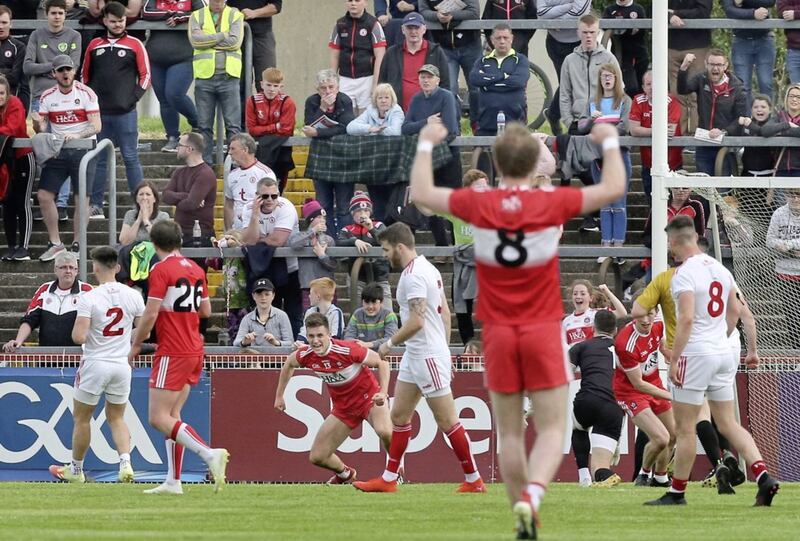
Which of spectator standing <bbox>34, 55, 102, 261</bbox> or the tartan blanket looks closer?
the tartan blanket

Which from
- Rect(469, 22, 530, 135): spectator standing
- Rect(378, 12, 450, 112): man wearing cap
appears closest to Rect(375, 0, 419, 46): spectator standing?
Rect(378, 12, 450, 112): man wearing cap

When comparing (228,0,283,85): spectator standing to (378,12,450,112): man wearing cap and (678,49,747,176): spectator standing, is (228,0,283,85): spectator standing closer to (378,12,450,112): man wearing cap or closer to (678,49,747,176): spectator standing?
(378,12,450,112): man wearing cap

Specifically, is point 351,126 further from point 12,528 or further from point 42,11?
point 12,528

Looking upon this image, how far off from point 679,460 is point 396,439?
2.55m

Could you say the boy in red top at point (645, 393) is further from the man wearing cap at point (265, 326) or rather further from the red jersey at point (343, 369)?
the man wearing cap at point (265, 326)

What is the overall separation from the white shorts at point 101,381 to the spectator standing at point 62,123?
4444 millimetres

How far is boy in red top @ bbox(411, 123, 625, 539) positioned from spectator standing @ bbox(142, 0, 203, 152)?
12.1m

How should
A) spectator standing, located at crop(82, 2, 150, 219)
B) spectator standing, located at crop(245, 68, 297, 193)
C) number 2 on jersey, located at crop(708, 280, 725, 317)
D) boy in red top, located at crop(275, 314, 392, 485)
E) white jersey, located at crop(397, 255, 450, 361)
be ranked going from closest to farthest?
number 2 on jersey, located at crop(708, 280, 725, 317)
white jersey, located at crop(397, 255, 450, 361)
boy in red top, located at crop(275, 314, 392, 485)
spectator standing, located at crop(245, 68, 297, 193)
spectator standing, located at crop(82, 2, 150, 219)

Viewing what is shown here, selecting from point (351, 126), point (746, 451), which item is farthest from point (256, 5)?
point (746, 451)

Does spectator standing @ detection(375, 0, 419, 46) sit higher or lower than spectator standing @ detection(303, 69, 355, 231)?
higher

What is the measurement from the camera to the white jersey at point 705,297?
11.5m

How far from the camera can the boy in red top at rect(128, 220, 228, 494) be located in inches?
493

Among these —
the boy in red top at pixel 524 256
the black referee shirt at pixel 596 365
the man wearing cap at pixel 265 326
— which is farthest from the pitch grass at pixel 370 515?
the man wearing cap at pixel 265 326

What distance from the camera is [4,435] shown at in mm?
16922
